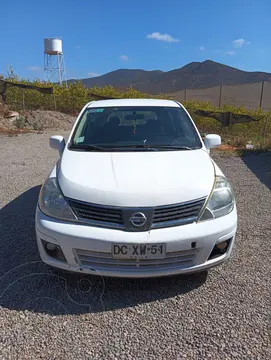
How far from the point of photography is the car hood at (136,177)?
2.27m

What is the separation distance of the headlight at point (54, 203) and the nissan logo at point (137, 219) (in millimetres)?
464

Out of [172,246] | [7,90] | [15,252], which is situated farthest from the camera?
[7,90]

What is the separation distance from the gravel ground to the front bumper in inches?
11.1

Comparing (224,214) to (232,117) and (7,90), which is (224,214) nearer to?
(232,117)

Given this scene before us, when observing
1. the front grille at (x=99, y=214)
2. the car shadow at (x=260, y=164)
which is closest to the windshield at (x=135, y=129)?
the front grille at (x=99, y=214)

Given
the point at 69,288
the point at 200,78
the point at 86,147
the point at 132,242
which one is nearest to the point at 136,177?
the point at 132,242

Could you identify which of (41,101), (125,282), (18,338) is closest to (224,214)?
(125,282)

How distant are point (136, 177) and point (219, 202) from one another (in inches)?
28.5

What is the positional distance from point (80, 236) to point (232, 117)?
9.38m

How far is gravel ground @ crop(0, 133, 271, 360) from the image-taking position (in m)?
1.94

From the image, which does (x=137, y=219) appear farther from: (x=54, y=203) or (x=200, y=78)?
(x=200, y=78)

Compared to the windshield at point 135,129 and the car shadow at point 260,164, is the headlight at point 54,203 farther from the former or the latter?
the car shadow at point 260,164

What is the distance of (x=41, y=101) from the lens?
1780 cm

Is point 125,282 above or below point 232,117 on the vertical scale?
below
